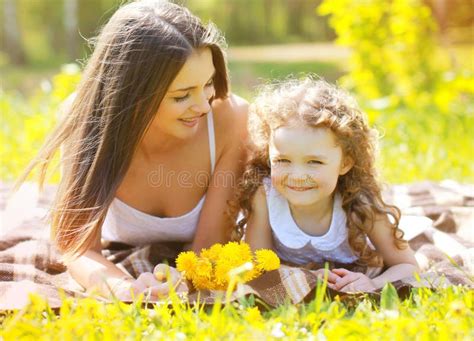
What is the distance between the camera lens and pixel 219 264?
249 cm

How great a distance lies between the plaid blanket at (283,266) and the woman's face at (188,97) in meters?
0.63

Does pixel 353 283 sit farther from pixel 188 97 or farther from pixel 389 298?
pixel 188 97

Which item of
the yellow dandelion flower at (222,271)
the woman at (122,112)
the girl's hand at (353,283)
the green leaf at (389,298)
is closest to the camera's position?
the green leaf at (389,298)

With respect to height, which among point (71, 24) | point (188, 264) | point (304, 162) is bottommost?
point (188, 264)

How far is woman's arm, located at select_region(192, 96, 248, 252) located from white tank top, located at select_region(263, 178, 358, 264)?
0.61ft

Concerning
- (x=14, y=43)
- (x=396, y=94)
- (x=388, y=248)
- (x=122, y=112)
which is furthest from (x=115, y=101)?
(x=14, y=43)

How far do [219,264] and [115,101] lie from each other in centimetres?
74

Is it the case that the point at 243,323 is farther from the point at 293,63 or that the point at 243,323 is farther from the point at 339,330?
the point at 293,63

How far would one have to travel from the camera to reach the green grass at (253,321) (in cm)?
203

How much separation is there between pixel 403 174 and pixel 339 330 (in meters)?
2.76

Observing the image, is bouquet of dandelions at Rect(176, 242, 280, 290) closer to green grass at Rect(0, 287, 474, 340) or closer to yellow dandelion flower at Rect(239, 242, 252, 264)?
yellow dandelion flower at Rect(239, 242, 252, 264)

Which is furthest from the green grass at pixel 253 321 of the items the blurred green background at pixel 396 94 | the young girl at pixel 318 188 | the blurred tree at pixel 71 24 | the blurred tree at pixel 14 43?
the blurred tree at pixel 14 43

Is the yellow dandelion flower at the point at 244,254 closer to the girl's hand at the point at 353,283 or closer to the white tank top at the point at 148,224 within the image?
the girl's hand at the point at 353,283

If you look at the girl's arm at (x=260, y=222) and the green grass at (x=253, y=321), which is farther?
the girl's arm at (x=260, y=222)
